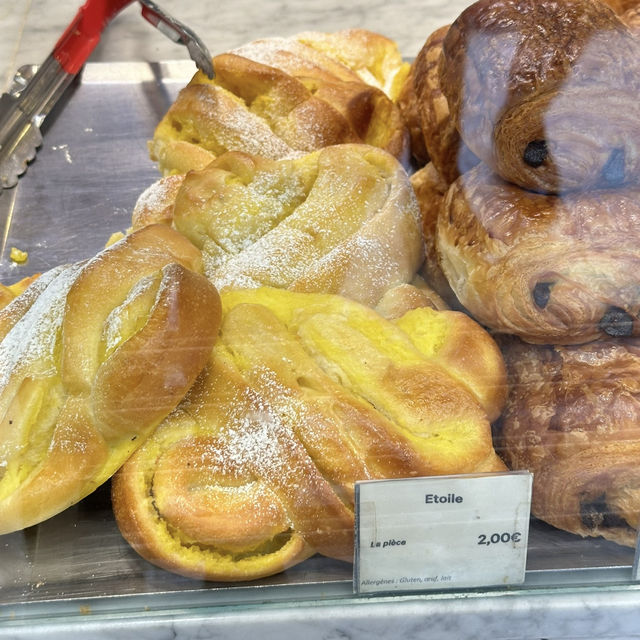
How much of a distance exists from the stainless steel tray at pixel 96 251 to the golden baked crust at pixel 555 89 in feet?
1.31

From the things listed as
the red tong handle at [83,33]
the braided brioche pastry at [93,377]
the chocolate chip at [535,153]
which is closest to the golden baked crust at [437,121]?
the chocolate chip at [535,153]

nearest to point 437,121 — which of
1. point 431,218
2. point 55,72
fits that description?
point 431,218

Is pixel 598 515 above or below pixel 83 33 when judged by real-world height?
below

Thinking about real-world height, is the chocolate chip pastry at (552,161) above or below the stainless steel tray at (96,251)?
above

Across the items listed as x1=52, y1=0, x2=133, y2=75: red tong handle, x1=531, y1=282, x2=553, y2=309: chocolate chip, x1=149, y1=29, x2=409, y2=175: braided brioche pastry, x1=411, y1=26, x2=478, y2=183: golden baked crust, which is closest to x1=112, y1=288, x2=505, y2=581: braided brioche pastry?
x1=531, y1=282, x2=553, y2=309: chocolate chip

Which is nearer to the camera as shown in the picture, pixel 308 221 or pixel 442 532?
pixel 442 532

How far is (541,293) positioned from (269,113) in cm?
63

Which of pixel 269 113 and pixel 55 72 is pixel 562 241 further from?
pixel 55 72

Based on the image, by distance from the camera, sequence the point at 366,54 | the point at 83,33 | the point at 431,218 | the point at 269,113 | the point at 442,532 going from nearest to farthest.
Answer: the point at 442,532
the point at 431,218
the point at 269,113
the point at 83,33
the point at 366,54

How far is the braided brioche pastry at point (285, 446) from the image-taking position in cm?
73

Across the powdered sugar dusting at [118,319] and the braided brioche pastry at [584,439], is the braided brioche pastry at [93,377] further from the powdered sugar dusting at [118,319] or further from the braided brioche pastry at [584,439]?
the braided brioche pastry at [584,439]

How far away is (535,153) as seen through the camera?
2.71 ft

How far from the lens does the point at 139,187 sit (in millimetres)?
1367

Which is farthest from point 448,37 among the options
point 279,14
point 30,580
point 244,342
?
point 30,580
